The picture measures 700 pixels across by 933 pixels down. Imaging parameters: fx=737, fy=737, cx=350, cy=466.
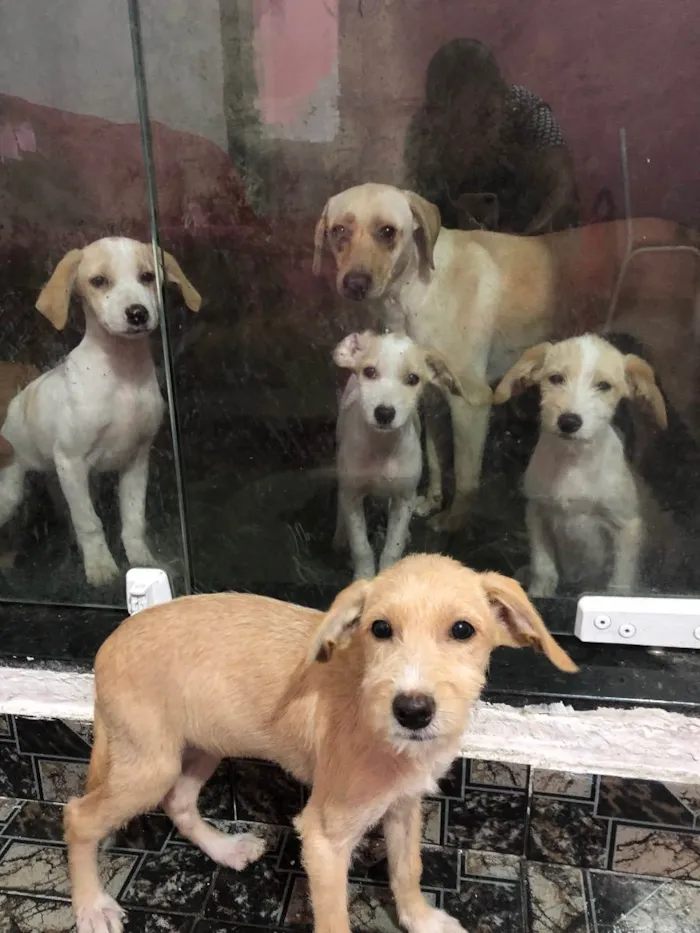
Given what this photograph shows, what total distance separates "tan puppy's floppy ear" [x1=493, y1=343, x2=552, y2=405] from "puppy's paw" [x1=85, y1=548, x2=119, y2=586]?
2.59 feet

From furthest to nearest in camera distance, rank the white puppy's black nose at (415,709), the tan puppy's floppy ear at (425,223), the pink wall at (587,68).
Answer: the tan puppy's floppy ear at (425,223)
the pink wall at (587,68)
the white puppy's black nose at (415,709)

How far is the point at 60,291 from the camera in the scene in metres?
1.29

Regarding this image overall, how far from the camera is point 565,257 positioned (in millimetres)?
1184

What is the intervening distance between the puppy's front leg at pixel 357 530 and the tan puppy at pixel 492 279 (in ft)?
0.98

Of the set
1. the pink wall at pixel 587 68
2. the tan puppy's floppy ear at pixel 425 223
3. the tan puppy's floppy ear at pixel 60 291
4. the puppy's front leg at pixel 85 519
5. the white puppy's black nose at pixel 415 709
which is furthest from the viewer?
the puppy's front leg at pixel 85 519

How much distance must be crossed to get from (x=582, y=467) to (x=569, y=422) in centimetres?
9

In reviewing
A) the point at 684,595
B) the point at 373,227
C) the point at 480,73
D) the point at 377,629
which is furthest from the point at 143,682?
the point at 480,73

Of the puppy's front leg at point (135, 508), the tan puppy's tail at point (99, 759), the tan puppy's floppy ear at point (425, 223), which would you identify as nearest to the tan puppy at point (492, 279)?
the tan puppy's floppy ear at point (425, 223)

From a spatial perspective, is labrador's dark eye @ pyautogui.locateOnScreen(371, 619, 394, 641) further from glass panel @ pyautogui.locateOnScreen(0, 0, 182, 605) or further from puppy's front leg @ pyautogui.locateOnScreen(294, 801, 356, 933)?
glass panel @ pyautogui.locateOnScreen(0, 0, 182, 605)

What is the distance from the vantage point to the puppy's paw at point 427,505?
133 centimetres

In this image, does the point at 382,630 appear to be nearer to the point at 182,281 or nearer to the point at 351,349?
the point at 351,349

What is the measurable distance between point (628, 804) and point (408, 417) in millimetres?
666

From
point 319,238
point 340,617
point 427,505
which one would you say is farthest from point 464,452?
point 340,617

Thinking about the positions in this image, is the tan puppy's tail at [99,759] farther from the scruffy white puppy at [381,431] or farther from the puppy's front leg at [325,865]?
the scruffy white puppy at [381,431]
